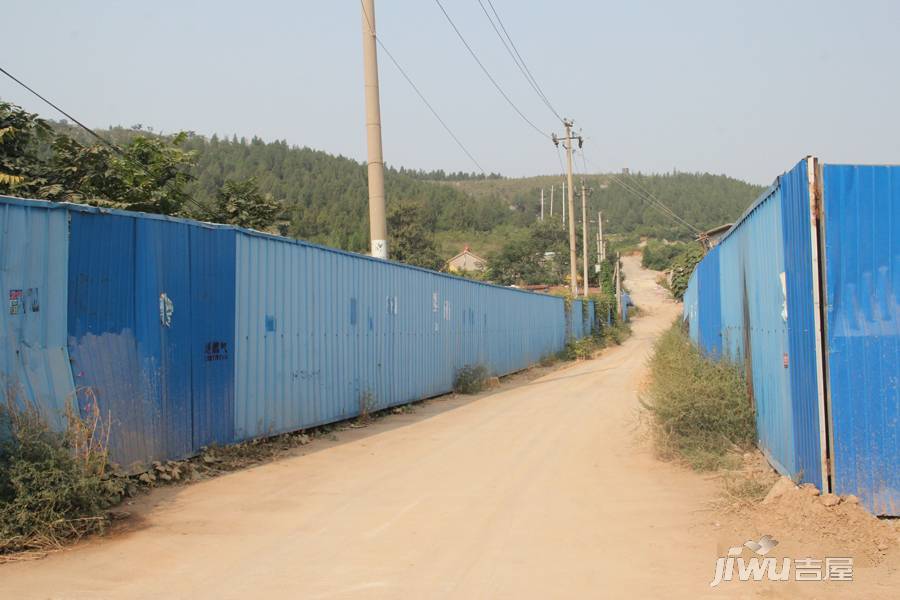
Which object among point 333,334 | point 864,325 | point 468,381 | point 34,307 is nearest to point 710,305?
point 468,381

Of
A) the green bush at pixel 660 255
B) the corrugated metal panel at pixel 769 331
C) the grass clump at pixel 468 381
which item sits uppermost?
the green bush at pixel 660 255

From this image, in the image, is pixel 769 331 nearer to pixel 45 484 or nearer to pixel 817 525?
pixel 817 525

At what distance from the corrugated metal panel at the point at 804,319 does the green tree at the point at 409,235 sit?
1989 inches

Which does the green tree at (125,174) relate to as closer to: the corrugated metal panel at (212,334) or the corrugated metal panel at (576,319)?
the corrugated metal panel at (212,334)

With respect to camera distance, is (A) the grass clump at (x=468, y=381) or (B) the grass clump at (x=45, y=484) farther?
(A) the grass clump at (x=468, y=381)

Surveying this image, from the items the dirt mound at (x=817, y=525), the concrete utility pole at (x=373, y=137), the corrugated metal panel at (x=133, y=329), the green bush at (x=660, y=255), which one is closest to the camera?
the dirt mound at (x=817, y=525)

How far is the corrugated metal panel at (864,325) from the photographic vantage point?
5.64 meters

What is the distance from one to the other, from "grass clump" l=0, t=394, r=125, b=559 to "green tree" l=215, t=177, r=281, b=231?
1319 cm

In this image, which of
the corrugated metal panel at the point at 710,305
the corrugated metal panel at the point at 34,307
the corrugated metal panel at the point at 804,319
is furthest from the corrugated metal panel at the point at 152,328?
the corrugated metal panel at the point at 710,305

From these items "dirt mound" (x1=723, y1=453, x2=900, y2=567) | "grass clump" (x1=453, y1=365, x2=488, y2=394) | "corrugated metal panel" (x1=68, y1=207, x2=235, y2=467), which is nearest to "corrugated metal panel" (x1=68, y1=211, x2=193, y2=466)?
"corrugated metal panel" (x1=68, y1=207, x2=235, y2=467)

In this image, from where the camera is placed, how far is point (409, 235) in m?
57.3

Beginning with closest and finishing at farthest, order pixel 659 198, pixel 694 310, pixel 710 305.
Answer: pixel 710 305, pixel 694 310, pixel 659 198

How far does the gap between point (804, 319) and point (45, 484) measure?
5608 mm

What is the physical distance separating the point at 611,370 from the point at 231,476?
702 inches
